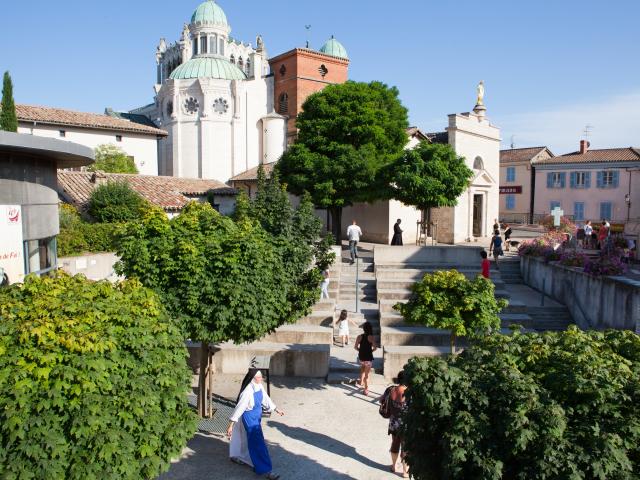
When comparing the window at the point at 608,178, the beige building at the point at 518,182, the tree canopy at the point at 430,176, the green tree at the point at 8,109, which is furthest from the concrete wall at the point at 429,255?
the beige building at the point at 518,182

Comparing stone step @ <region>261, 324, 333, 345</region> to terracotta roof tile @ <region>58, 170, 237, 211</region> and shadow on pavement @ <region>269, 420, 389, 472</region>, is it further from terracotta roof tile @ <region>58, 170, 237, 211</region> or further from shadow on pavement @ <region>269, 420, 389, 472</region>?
terracotta roof tile @ <region>58, 170, 237, 211</region>

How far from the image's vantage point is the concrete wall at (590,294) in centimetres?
1426

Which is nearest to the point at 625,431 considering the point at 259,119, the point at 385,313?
the point at 385,313

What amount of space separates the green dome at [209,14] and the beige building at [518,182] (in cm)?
3464

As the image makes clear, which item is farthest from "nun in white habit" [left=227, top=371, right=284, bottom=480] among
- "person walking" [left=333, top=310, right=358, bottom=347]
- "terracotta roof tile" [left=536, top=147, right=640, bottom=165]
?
"terracotta roof tile" [left=536, top=147, right=640, bottom=165]

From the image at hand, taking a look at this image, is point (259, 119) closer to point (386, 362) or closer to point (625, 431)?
point (386, 362)

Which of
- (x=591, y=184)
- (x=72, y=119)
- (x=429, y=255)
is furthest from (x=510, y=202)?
(x=72, y=119)

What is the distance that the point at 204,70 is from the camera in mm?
50844

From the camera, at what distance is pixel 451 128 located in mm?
34375

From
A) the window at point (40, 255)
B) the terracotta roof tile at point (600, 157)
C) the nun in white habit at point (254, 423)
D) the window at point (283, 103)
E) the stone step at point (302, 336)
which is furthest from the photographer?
the window at point (283, 103)

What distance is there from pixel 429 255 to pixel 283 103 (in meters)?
32.5

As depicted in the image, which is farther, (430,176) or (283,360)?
(430,176)

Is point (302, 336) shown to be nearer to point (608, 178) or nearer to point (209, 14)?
point (608, 178)

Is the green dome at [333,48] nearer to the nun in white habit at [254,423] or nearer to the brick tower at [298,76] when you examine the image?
the brick tower at [298,76]
